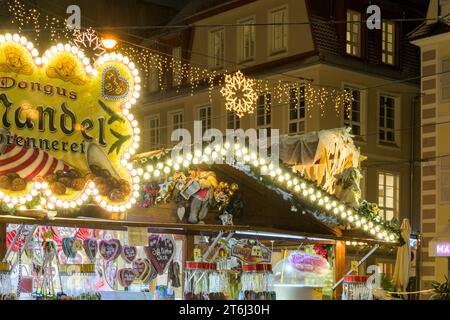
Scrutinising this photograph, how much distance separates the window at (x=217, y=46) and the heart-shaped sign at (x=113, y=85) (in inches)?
756

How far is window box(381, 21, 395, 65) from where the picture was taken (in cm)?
3284

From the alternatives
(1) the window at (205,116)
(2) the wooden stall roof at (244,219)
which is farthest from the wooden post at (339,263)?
(1) the window at (205,116)

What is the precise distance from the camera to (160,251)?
595 inches

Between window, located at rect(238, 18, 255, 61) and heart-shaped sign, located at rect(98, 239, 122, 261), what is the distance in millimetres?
18625

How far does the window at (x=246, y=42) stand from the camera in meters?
32.5

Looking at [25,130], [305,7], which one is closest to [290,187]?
[25,130]

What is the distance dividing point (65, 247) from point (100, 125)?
6.13 feet

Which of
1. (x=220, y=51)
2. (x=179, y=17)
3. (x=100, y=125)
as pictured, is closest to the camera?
(x=100, y=125)

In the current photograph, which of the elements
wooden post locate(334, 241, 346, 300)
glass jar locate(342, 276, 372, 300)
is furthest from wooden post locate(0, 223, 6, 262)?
wooden post locate(334, 241, 346, 300)

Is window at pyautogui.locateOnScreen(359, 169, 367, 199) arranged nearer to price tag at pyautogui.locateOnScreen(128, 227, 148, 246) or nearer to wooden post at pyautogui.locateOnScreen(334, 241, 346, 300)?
wooden post at pyautogui.locateOnScreen(334, 241, 346, 300)

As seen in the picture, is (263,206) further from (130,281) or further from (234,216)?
(130,281)

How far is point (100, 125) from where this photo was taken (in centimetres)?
1398

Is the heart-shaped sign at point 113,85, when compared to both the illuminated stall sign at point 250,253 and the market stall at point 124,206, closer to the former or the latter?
the market stall at point 124,206

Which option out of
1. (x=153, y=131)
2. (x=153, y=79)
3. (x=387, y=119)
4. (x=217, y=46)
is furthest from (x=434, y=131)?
(x=153, y=79)
